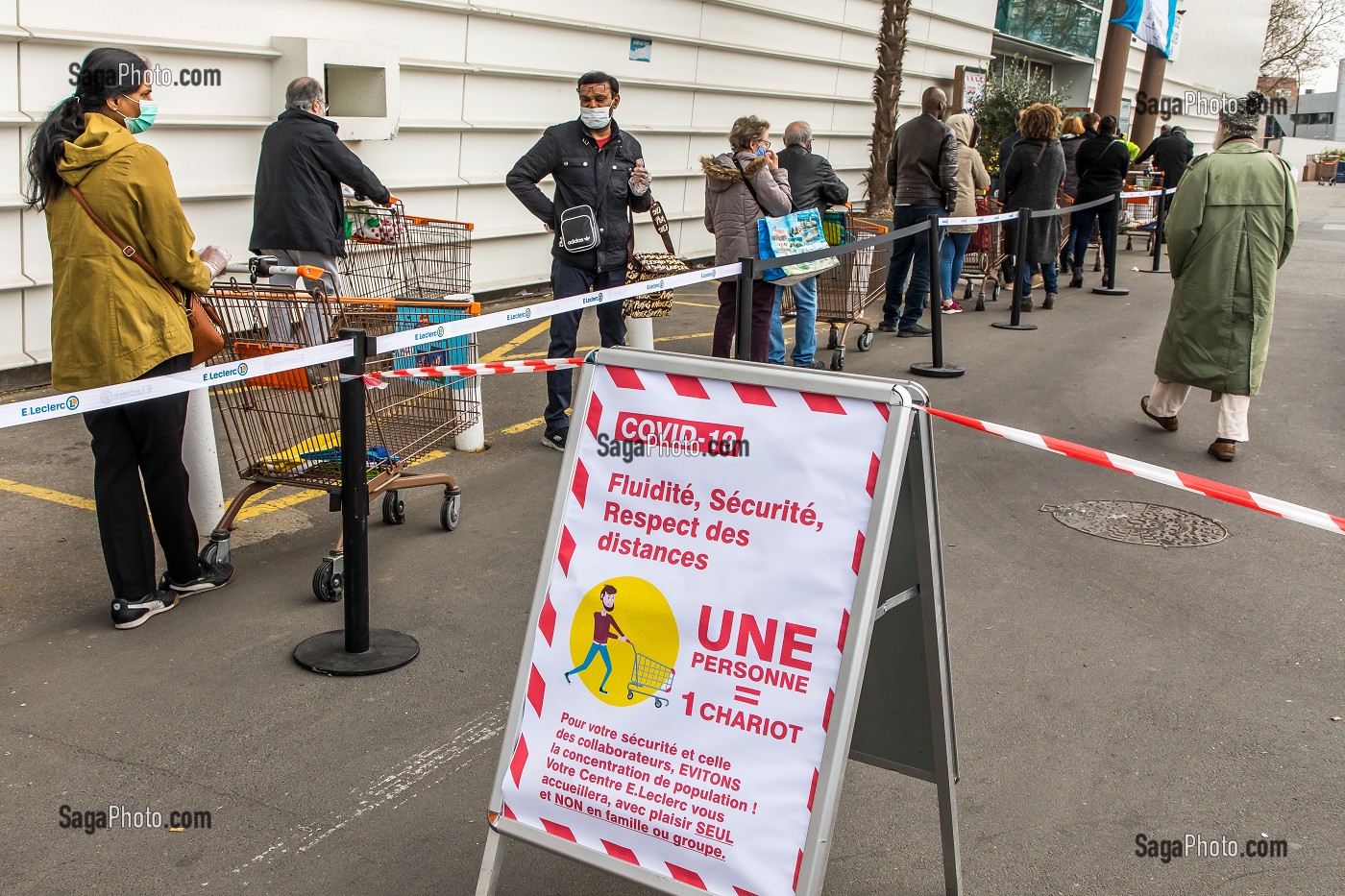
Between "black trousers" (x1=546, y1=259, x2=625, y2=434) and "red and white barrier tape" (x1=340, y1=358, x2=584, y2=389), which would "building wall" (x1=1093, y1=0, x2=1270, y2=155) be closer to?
"black trousers" (x1=546, y1=259, x2=625, y2=434)

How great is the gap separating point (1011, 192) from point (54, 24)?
30.3 ft

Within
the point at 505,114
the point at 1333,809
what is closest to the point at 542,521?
the point at 1333,809

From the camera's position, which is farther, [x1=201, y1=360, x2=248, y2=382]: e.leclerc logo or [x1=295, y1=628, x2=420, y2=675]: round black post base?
[x1=295, y1=628, x2=420, y2=675]: round black post base

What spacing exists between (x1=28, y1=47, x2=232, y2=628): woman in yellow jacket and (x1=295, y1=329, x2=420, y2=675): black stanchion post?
82 centimetres

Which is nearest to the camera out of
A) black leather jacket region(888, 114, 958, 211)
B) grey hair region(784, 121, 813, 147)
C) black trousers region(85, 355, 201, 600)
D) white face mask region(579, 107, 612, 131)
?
black trousers region(85, 355, 201, 600)

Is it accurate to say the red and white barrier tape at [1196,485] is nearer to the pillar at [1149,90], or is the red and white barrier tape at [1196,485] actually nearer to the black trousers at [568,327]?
the black trousers at [568,327]

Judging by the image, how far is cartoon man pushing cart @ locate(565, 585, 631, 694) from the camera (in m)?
2.93

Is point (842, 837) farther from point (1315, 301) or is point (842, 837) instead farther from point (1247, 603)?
point (1315, 301)

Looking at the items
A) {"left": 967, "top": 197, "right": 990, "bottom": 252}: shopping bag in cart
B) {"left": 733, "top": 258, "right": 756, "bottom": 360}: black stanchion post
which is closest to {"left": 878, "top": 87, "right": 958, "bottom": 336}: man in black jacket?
{"left": 967, "top": 197, "right": 990, "bottom": 252}: shopping bag in cart

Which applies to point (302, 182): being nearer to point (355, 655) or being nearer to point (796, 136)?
point (796, 136)

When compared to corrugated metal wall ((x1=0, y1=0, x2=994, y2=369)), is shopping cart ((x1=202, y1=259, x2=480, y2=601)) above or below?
below

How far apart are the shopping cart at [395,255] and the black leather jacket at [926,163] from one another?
4.27 m

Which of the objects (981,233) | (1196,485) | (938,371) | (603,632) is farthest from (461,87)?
(603,632)

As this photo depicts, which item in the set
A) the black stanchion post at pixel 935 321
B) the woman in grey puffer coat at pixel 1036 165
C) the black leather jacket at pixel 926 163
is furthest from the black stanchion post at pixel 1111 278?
the black stanchion post at pixel 935 321
